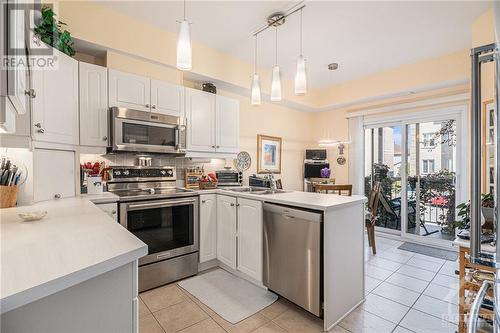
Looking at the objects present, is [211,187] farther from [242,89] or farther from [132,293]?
[132,293]

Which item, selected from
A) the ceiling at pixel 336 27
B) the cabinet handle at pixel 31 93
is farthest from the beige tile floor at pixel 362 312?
the ceiling at pixel 336 27

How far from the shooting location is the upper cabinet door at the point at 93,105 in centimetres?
226

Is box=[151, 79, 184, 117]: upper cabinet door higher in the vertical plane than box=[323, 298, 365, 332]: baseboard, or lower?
higher

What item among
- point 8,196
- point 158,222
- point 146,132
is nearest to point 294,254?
point 158,222

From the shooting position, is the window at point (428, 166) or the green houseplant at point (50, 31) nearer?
the green houseplant at point (50, 31)

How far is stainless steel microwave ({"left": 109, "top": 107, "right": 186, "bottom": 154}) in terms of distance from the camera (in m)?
2.38

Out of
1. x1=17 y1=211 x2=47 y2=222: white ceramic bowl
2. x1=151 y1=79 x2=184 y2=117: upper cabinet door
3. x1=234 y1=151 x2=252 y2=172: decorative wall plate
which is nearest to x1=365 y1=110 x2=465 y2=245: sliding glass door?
x1=234 y1=151 x2=252 y2=172: decorative wall plate

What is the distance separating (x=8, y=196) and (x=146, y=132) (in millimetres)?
A: 1246

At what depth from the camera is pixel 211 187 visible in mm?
3104

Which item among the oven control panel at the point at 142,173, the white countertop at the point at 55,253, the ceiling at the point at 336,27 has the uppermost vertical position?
the ceiling at the point at 336,27

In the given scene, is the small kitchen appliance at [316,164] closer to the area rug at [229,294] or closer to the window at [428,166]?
the window at [428,166]

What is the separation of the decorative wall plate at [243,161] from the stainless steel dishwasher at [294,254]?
168 cm

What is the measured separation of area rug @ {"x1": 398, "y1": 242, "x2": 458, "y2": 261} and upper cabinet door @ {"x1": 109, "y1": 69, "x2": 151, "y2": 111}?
13.6 feet

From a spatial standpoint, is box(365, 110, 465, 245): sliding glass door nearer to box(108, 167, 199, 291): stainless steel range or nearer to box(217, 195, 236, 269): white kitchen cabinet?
box(217, 195, 236, 269): white kitchen cabinet
